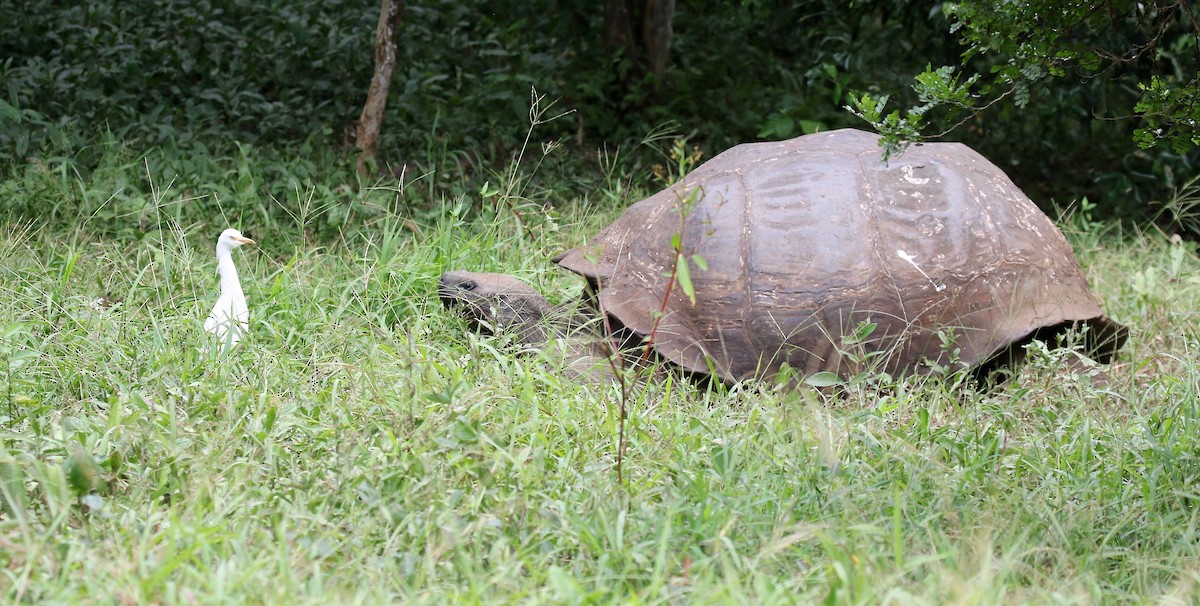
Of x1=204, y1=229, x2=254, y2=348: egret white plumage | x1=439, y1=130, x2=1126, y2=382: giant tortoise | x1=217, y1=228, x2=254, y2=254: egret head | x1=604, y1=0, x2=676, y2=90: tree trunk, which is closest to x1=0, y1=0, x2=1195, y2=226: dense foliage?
x1=604, y1=0, x2=676, y2=90: tree trunk

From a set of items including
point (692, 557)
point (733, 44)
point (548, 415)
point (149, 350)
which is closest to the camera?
point (692, 557)

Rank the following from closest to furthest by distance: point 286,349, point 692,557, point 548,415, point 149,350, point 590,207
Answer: point 692,557 → point 548,415 → point 149,350 → point 286,349 → point 590,207

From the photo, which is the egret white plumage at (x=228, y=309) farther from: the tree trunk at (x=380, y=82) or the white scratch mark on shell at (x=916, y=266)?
the white scratch mark on shell at (x=916, y=266)

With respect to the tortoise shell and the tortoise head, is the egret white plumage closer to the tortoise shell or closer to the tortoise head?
the tortoise head

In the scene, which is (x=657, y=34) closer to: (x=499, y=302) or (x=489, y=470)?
(x=499, y=302)

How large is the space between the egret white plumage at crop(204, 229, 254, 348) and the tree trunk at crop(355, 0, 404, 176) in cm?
177

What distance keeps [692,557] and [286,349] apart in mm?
1819

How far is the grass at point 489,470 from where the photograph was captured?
84.5 inches

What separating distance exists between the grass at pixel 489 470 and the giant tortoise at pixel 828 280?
0.16 meters

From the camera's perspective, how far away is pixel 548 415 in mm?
3049

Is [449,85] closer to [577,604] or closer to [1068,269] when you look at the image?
[1068,269]

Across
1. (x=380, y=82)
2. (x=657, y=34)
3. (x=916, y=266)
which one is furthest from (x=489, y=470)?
(x=657, y=34)

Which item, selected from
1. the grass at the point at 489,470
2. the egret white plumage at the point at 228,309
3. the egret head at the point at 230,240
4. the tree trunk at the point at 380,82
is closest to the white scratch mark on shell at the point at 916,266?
the grass at the point at 489,470

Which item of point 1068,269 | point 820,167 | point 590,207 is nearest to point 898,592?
point 820,167
